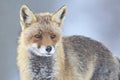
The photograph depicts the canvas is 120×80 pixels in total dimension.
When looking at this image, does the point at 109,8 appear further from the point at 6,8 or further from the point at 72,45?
the point at 72,45

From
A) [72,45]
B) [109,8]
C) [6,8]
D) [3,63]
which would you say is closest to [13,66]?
[3,63]

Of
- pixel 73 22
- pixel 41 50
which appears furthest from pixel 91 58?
pixel 73 22

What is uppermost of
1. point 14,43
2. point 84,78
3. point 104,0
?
point 104,0

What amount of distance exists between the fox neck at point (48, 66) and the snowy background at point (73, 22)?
1.44 meters

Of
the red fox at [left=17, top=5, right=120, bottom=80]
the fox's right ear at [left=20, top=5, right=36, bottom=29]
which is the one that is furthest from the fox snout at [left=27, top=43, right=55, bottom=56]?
the fox's right ear at [left=20, top=5, right=36, bottom=29]

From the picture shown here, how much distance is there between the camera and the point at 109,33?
12578 millimetres

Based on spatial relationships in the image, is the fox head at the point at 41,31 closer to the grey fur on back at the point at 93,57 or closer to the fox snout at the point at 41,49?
the fox snout at the point at 41,49

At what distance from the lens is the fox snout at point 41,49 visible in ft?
27.3

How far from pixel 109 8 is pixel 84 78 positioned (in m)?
4.62

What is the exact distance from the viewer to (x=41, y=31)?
8.42 metres

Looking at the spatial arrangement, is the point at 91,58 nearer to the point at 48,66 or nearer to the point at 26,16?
the point at 48,66

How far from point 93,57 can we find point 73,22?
3.35 meters

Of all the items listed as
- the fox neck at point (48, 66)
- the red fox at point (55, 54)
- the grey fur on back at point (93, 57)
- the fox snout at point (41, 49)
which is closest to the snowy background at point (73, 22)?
the grey fur on back at point (93, 57)

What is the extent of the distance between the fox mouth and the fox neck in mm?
121
